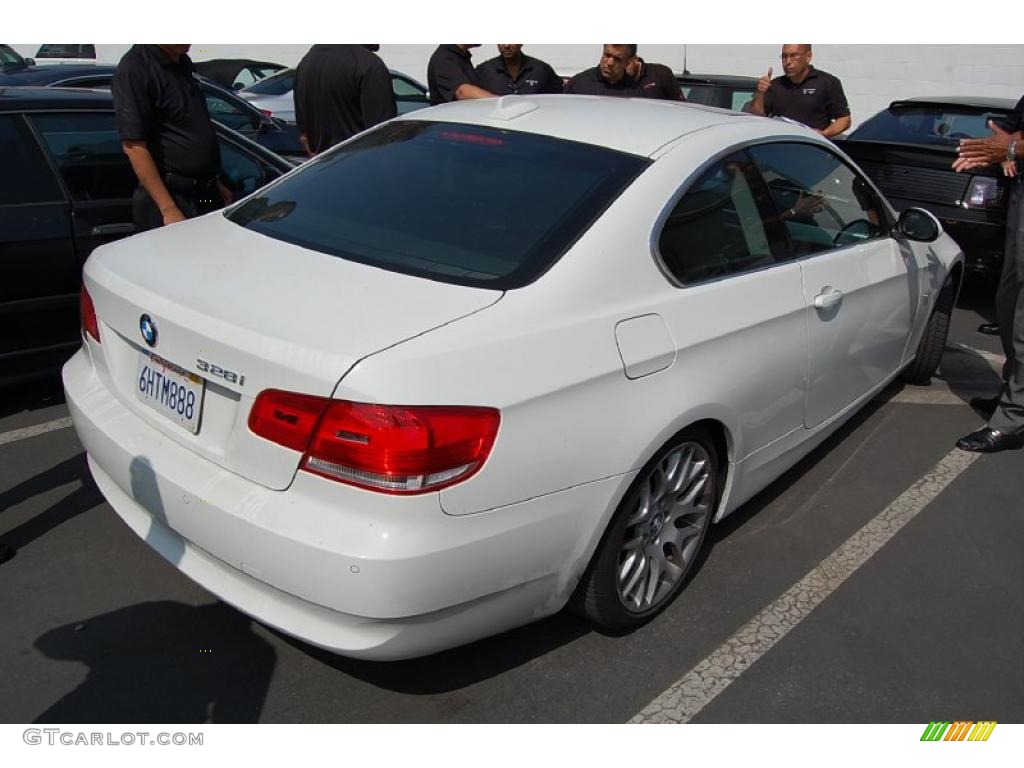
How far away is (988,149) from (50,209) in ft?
13.9

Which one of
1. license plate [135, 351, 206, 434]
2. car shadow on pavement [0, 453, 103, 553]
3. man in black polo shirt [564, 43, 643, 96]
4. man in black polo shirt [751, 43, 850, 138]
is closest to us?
license plate [135, 351, 206, 434]

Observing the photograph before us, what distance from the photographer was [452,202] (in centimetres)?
300

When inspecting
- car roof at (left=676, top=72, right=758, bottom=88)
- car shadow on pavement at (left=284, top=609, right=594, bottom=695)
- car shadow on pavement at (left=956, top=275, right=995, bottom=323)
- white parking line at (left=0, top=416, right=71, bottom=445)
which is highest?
car roof at (left=676, top=72, right=758, bottom=88)

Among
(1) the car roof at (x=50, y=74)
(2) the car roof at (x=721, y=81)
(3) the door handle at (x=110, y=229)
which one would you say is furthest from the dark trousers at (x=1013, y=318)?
(1) the car roof at (x=50, y=74)

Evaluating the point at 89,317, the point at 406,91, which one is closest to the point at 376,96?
the point at 89,317

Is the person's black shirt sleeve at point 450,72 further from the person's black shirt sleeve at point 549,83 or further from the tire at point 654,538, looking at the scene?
the tire at point 654,538

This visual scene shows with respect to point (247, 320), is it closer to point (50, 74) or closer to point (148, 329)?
point (148, 329)

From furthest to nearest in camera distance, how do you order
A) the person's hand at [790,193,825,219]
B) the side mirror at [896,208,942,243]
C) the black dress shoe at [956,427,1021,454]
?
1. the black dress shoe at [956,427,1021,454]
2. the side mirror at [896,208,942,243]
3. the person's hand at [790,193,825,219]

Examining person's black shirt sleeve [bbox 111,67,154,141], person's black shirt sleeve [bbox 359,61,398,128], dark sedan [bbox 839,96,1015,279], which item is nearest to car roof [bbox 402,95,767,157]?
person's black shirt sleeve [bbox 111,67,154,141]

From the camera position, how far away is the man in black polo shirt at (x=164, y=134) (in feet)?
13.7

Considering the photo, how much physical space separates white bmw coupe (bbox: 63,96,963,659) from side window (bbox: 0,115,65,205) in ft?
4.69

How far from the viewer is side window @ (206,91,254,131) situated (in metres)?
8.55

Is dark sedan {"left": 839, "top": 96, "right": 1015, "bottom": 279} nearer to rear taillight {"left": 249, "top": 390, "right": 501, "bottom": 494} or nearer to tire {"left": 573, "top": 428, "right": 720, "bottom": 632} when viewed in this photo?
tire {"left": 573, "top": 428, "right": 720, "bottom": 632}

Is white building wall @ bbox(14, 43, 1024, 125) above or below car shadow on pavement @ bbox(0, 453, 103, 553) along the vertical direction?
above
